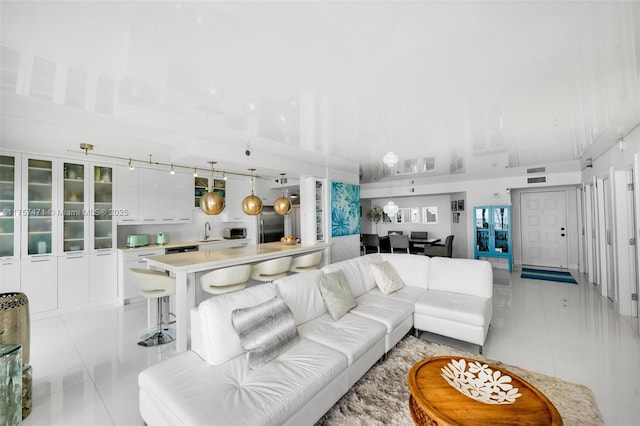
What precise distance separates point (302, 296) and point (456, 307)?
1751 mm

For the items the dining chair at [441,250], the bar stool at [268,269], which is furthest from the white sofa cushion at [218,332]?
the dining chair at [441,250]

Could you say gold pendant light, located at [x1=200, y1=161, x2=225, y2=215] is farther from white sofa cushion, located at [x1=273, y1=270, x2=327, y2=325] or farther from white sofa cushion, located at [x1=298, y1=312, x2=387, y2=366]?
white sofa cushion, located at [x1=298, y1=312, x2=387, y2=366]

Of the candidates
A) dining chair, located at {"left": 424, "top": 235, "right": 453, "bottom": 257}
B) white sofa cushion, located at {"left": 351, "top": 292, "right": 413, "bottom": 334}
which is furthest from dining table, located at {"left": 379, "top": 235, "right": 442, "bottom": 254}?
white sofa cushion, located at {"left": 351, "top": 292, "right": 413, "bottom": 334}

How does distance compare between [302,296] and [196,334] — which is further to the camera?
[302,296]

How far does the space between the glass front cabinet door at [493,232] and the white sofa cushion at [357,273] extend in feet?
16.2

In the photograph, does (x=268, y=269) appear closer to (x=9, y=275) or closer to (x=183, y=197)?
(x=183, y=197)

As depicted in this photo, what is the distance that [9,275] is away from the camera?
3.86 m

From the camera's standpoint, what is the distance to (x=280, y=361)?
200 centimetres

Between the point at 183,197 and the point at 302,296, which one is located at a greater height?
the point at 183,197

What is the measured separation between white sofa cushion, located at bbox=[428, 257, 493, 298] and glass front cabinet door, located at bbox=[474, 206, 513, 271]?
421cm

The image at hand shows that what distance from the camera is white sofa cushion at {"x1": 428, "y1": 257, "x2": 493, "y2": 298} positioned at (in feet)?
11.1

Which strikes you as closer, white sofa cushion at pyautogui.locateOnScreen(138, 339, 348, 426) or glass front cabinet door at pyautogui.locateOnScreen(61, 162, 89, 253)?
white sofa cushion at pyautogui.locateOnScreen(138, 339, 348, 426)

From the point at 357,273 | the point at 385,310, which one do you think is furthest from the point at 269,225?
the point at 385,310

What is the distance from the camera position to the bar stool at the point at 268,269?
3.65 metres
